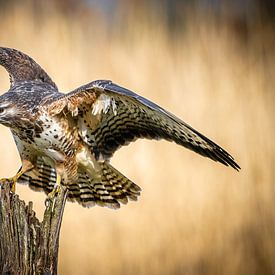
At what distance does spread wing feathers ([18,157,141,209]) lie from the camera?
4812 millimetres

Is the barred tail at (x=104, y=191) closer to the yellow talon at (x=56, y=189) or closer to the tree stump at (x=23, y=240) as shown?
the yellow talon at (x=56, y=189)

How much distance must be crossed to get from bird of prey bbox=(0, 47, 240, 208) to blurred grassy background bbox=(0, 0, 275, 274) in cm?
58

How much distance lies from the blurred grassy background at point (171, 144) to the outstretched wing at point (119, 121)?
92 cm

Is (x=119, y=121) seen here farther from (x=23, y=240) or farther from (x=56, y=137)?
(x=23, y=240)

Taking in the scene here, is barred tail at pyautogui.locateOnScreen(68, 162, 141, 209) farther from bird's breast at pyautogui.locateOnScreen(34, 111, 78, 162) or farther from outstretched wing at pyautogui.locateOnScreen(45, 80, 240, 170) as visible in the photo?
bird's breast at pyautogui.locateOnScreen(34, 111, 78, 162)

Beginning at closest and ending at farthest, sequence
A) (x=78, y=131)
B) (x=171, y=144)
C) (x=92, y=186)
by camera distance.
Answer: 1. (x=78, y=131)
2. (x=92, y=186)
3. (x=171, y=144)

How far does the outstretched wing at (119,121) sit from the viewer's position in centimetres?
389

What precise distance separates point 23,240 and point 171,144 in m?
2.15

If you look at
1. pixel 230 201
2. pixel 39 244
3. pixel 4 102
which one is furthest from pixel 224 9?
pixel 39 244

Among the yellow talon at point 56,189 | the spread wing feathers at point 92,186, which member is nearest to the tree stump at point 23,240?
the yellow talon at point 56,189

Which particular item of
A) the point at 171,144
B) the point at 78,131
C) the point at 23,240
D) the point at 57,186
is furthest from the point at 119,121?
the point at 171,144

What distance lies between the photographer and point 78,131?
4539 millimetres

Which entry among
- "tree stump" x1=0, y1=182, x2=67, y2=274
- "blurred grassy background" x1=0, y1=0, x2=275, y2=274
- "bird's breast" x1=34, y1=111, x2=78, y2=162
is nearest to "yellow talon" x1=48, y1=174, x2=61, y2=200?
"bird's breast" x1=34, y1=111, x2=78, y2=162

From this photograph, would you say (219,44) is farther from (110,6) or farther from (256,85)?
(110,6)
